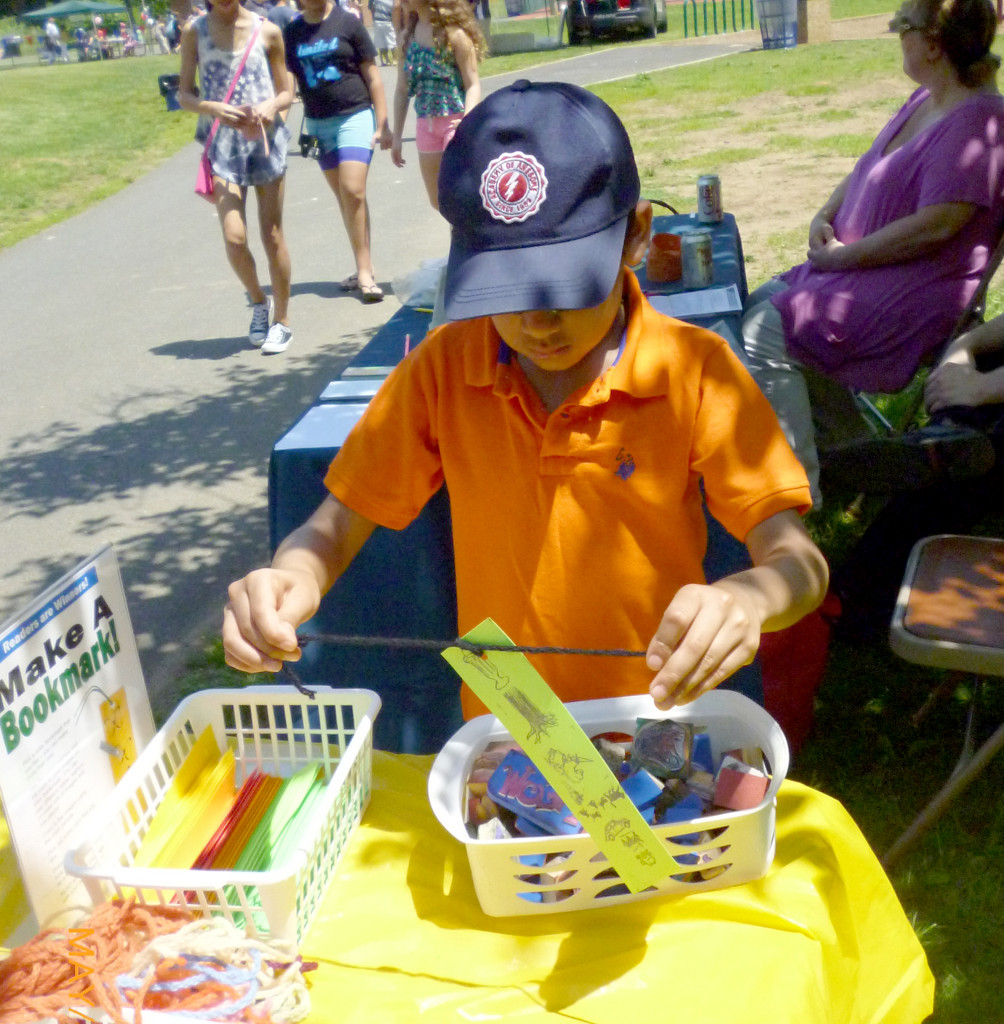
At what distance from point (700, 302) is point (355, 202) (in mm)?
3946

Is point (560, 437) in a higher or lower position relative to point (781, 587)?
higher

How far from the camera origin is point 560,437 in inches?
63.6

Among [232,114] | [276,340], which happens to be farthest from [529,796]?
[276,340]

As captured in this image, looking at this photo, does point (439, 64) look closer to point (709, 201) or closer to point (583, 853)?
point (709, 201)

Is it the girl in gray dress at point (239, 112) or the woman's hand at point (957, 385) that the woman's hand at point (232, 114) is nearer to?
the girl in gray dress at point (239, 112)

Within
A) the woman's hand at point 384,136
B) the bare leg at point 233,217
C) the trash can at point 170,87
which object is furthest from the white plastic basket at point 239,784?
the trash can at point 170,87

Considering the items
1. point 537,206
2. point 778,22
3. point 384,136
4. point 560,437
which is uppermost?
point 778,22

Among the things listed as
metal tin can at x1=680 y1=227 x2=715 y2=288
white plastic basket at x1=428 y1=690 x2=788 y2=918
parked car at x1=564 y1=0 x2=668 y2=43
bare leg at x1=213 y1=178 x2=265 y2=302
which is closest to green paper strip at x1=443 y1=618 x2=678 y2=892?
white plastic basket at x1=428 y1=690 x2=788 y2=918

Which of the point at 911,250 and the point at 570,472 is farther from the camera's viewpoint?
the point at 911,250

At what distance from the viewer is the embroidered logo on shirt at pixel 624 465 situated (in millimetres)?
1611

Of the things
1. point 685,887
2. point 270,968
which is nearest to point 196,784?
point 270,968

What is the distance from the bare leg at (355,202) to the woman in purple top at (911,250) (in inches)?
140

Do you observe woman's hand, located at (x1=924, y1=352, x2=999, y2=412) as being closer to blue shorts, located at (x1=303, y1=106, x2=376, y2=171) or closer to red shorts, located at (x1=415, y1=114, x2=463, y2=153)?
red shorts, located at (x1=415, y1=114, x2=463, y2=153)

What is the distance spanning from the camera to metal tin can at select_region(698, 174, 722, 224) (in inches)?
175
